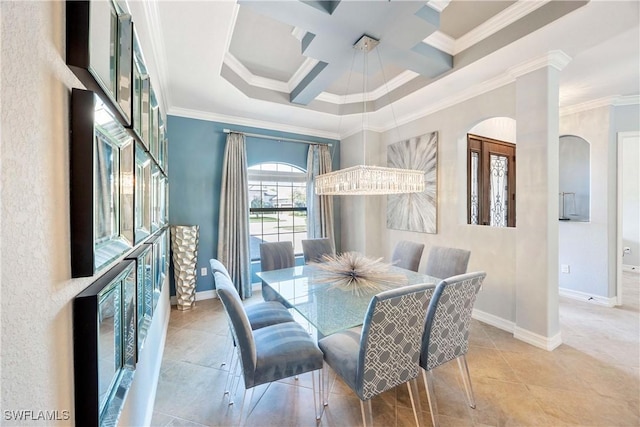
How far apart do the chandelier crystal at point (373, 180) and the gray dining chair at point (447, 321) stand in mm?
1003

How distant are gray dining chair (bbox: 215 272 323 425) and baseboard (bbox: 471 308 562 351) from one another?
2.21m

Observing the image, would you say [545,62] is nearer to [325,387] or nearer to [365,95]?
[365,95]

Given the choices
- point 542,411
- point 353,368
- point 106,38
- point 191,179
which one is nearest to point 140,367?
point 353,368

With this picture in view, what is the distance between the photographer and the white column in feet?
8.16

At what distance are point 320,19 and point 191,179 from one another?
273cm

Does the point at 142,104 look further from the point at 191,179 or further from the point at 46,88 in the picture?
the point at 191,179

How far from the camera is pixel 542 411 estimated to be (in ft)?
5.75

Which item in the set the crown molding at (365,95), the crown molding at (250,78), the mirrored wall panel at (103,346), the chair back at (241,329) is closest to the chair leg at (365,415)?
the chair back at (241,329)

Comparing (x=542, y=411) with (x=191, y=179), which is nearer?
(x=542, y=411)

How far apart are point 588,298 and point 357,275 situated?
366 cm

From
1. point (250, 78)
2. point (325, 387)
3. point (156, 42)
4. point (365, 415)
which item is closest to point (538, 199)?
point (365, 415)

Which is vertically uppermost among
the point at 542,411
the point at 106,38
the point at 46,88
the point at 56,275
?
the point at 106,38

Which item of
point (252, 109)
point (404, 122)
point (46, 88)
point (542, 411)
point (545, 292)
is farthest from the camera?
point (404, 122)

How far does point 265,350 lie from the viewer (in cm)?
158
